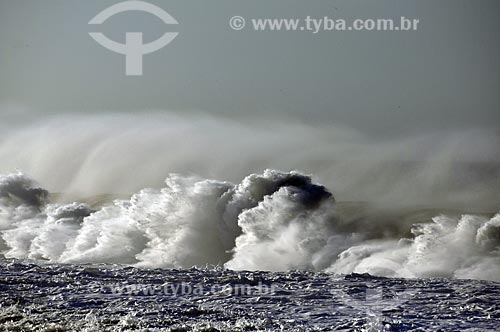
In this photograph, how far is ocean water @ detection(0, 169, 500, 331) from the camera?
16.0m

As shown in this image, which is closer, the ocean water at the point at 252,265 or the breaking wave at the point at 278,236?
the ocean water at the point at 252,265

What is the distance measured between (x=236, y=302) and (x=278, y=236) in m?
11.3

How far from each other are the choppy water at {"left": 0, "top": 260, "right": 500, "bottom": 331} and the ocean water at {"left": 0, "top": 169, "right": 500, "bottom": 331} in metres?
0.05

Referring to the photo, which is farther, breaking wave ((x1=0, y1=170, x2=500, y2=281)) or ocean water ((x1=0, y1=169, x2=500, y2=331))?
breaking wave ((x1=0, y1=170, x2=500, y2=281))

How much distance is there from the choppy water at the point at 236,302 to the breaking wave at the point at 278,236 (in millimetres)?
5807

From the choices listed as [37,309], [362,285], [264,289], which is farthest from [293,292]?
[37,309]

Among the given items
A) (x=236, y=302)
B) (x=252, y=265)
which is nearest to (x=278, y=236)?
(x=252, y=265)

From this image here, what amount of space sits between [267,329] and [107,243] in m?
20.2

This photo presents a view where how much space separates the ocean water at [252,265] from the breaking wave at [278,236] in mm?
68

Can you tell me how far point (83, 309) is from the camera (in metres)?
17.1

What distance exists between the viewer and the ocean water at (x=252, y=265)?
52.6ft

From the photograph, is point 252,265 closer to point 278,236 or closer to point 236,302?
point 278,236

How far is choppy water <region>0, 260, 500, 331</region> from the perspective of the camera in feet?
50.2

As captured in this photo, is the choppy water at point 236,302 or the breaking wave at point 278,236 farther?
the breaking wave at point 278,236
